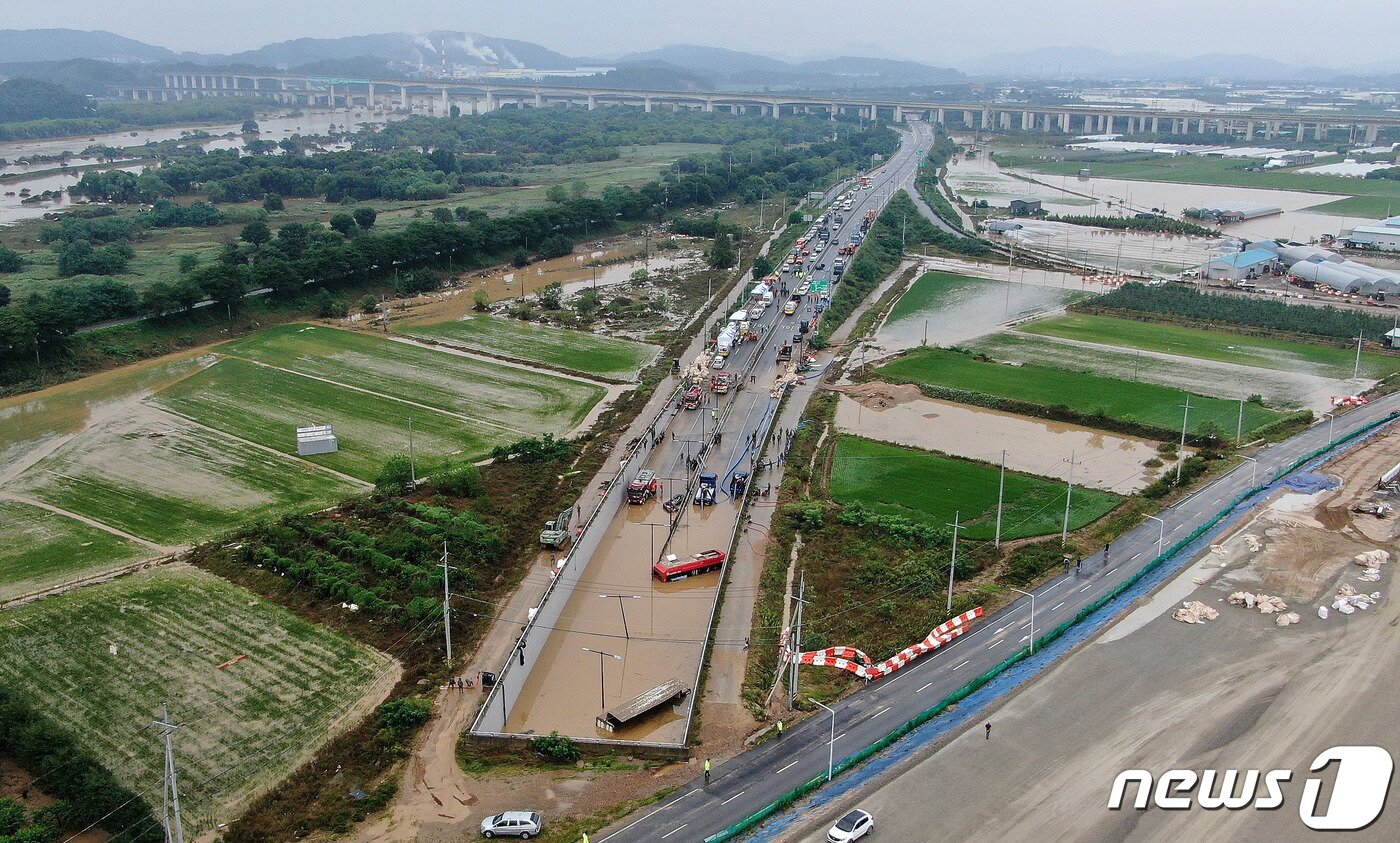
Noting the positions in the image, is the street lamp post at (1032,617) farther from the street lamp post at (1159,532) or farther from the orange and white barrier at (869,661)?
the street lamp post at (1159,532)

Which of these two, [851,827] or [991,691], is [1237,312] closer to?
[991,691]

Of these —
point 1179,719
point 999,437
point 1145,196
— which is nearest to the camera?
point 1179,719

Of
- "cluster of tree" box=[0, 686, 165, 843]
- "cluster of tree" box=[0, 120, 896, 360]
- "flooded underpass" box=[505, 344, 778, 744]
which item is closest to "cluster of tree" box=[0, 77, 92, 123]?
"cluster of tree" box=[0, 120, 896, 360]

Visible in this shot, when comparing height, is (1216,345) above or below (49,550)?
above

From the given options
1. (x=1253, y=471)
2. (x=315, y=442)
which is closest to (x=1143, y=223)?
(x=1253, y=471)

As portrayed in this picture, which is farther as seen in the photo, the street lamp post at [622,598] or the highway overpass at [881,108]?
the highway overpass at [881,108]

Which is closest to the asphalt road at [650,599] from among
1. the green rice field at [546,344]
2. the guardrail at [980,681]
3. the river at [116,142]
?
the guardrail at [980,681]
